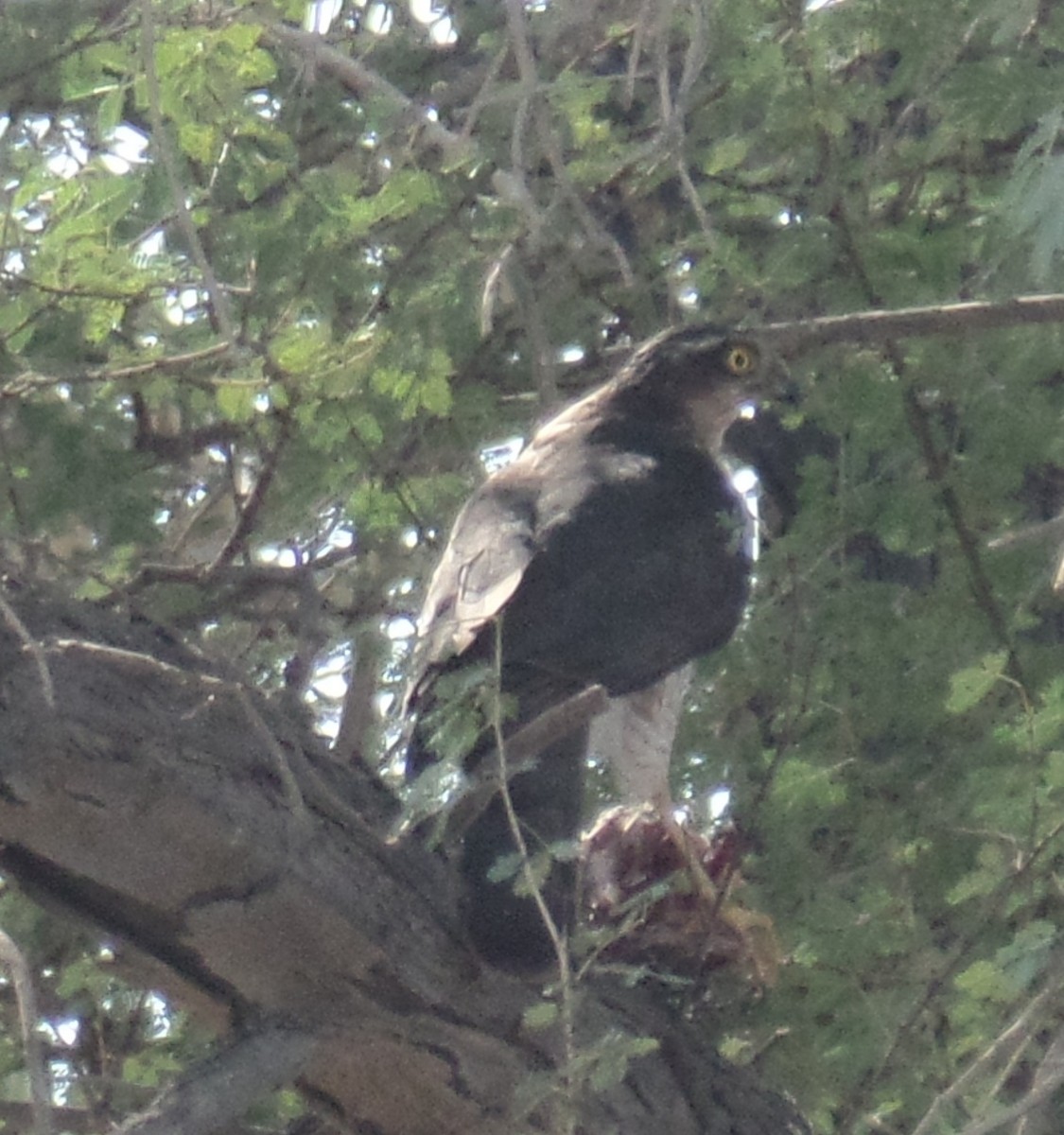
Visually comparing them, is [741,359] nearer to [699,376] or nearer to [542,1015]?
[699,376]

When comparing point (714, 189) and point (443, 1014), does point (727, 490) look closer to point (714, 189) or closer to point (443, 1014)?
point (714, 189)

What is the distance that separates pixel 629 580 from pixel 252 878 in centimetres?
122

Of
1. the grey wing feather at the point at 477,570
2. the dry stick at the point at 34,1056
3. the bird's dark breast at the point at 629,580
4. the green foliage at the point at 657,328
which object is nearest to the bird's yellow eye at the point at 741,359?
the green foliage at the point at 657,328

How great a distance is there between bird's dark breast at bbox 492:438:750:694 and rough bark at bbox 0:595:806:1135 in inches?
21.3

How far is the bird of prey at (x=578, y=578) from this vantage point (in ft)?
11.7

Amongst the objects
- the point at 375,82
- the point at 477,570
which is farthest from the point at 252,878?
the point at 375,82

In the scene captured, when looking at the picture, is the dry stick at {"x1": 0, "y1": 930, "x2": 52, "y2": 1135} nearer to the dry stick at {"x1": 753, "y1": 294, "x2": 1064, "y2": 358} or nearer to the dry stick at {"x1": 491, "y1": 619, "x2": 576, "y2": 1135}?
the dry stick at {"x1": 491, "y1": 619, "x2": 576, "y2": 1135}

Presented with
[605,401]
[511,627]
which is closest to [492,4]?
[605,401]

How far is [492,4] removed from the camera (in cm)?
607

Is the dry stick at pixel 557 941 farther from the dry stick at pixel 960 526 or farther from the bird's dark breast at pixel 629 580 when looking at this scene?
the dry stick at pixel 960 526

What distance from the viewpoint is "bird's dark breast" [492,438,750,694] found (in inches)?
155

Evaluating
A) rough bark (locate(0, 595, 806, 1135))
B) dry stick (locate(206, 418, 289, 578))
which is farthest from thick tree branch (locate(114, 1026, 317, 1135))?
dry stick (locate(206, 418, 289, 578))

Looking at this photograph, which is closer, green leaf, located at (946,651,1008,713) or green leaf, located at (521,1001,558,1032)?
green leaf, located at (521,1001,558,1032)

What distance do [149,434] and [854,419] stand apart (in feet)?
5.51
